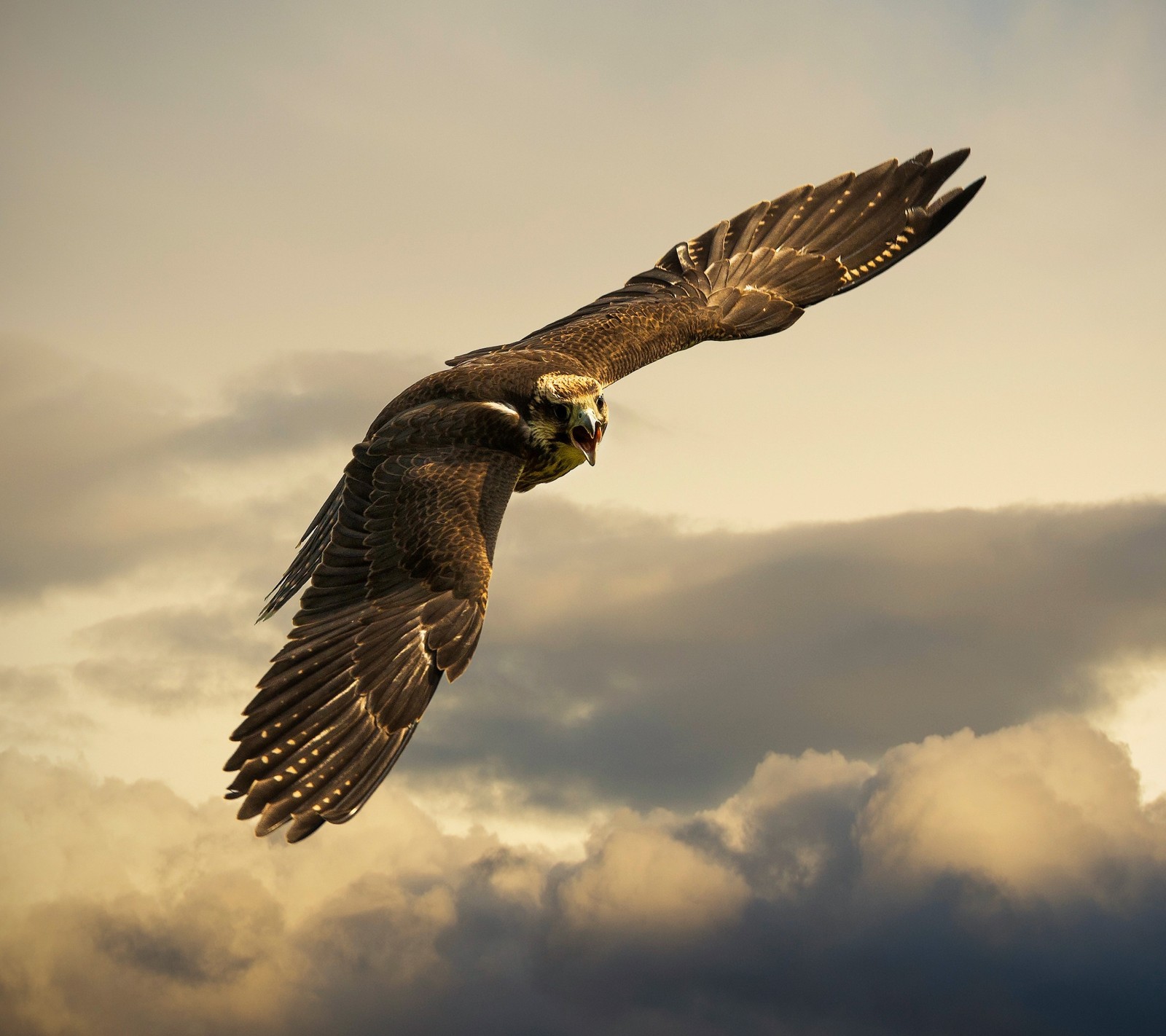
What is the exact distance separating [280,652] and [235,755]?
983 millimetres

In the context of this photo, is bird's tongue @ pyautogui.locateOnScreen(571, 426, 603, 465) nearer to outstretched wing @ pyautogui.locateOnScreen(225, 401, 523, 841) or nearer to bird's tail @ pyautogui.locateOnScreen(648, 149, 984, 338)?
outstretched wing @ pyautogui.locateOnScreen(225, 401, 523, 841)

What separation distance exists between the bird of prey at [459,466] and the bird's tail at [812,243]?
20 millimetres

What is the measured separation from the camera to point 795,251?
16156 mm

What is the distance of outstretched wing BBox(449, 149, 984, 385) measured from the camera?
15.5m

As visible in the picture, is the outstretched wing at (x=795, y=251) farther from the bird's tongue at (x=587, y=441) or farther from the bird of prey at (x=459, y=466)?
the bird's tongue at (x=587, y=441)

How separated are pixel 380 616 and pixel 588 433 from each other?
2.64 meters

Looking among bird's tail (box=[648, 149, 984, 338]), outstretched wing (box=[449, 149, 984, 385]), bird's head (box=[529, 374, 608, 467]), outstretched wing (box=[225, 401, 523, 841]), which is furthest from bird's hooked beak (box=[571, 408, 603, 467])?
bird's tail (box=[648, 149, 984, 338])

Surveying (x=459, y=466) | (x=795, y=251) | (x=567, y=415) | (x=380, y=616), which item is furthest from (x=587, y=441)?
(x=795, y=251)

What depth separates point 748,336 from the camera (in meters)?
15.5

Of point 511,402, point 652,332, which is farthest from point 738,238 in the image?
point 511,402

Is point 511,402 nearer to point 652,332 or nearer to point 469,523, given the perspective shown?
point 469,523

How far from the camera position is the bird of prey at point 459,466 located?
1005cm

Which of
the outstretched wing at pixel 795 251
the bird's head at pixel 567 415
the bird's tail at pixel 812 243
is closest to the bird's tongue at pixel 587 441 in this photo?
the bird's head at pixel 567 415

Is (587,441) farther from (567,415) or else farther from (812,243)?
(812,243)
